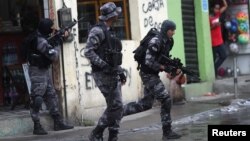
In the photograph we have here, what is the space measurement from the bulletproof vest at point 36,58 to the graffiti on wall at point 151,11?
3.28 meters

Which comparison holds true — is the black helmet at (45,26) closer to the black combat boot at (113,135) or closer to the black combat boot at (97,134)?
the black combat boot at (97,134)

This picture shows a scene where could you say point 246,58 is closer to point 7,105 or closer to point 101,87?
point 7,105

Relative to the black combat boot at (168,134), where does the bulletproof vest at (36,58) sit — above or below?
above

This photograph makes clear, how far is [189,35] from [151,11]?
1.80 metres

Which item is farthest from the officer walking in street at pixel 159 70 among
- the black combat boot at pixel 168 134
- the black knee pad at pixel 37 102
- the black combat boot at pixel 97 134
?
the black knee pad at pixel 37 102

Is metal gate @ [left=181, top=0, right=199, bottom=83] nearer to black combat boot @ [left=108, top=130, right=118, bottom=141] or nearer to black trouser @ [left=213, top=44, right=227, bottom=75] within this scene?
black trouser @ [left=213, top=44, right=227, bottom=75]

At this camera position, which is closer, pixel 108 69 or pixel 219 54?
pixel 108 69

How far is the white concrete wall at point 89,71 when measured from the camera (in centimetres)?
1030

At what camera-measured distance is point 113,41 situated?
786 cm

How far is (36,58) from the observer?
30.9ft

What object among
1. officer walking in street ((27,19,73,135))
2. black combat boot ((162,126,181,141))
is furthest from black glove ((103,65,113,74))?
officer walking in street ((27,19,73,135))

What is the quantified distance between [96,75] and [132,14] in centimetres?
438

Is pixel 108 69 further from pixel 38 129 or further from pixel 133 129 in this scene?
pixel 38 129

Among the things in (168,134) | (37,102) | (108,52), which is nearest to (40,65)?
(37,102)
